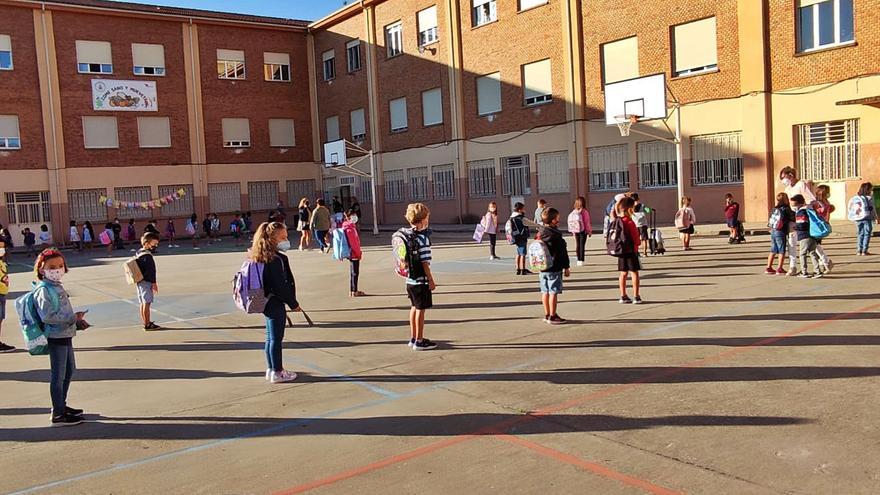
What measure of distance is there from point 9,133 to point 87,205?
4.83 metres

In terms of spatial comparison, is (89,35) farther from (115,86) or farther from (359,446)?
(359,446)

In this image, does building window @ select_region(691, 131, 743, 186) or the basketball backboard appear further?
building window @ select_region(691, 131, 743, 186)

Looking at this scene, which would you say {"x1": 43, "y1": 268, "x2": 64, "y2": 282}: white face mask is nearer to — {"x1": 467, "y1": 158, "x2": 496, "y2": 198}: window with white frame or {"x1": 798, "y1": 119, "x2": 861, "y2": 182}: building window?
{"x1": 798, "y1": 119, "x2": 861, "y2": 182}: building window

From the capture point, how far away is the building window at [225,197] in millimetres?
41000

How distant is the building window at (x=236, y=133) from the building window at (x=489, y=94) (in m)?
15.1

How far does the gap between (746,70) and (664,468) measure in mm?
22487

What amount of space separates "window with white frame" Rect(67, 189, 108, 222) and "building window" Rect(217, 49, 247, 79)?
9.34 metres

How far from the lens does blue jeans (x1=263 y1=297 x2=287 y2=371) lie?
7.30m

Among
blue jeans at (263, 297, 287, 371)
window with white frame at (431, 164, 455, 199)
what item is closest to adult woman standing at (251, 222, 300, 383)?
blue jeans at (263, 297, 287, 371)

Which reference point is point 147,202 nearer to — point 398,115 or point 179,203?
point 179,203

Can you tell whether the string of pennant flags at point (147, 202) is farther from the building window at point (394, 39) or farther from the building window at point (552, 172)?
the building window at point (552, 172)

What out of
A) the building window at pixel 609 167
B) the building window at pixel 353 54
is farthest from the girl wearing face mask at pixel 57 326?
the building window at pixel 353 54

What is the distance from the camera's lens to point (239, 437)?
5.75m

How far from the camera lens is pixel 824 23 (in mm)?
22328
